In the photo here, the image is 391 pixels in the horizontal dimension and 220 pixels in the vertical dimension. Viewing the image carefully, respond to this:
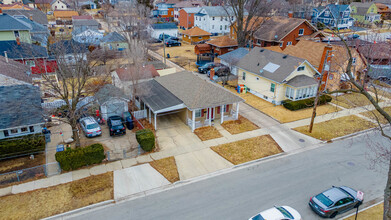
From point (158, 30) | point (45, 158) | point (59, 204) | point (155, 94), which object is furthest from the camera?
point (158, 30)

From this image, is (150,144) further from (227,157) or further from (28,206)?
(28,206)

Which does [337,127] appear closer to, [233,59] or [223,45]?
[233,59]

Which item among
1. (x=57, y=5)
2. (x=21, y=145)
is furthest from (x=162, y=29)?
(x=57, y=5)

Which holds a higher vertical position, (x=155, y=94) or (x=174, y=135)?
(x=155, y=94)

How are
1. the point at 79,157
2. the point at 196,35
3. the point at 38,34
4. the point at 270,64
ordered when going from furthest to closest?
1. the point at 196,35
2. the point at 38,34
3. the point at 270,64
4. the point at 79,157

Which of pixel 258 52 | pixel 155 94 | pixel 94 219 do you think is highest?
pixel 258 52

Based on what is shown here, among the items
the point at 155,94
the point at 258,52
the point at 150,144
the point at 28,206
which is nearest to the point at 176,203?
the point at 150,144

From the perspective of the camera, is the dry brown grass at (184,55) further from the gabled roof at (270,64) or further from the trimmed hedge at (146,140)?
the trimmed hedge at (146,140)

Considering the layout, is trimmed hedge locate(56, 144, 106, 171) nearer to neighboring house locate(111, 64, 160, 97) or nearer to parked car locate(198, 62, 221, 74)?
neighboring house locate(111, 64, 160, 97)

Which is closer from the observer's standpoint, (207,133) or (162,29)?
(207,133)
